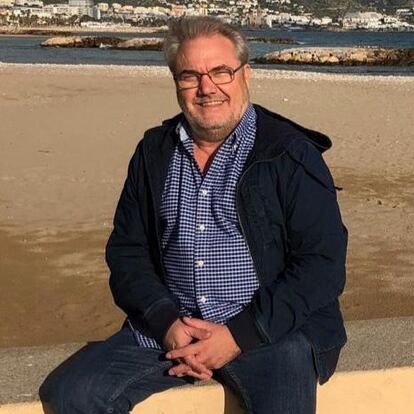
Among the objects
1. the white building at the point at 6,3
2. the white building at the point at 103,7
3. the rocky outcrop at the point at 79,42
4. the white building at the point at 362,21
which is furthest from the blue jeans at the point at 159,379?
the white building at the point at 103,7

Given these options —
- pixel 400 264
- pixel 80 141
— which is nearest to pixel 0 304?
pixel 400 264

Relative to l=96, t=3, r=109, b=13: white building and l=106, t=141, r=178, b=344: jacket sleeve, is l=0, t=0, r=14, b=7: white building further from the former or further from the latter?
l=106, t=141, r=178, b=344: jacket sleeve

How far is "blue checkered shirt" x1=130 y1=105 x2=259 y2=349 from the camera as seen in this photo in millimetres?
2354

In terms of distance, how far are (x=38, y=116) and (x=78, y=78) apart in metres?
10.0

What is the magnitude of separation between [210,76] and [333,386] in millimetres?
1015

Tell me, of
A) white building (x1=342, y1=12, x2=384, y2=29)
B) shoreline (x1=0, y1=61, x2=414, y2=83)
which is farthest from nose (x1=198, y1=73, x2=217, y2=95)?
white building (x1=342, y1=12, x2=384, y2=29)

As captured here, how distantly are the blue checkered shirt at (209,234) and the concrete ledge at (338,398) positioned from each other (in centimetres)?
18

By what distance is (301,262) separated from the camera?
231cm

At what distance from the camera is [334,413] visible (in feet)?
8.46

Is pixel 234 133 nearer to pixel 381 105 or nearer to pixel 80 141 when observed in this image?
pixel 80 141

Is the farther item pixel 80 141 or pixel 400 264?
pixel 80 141

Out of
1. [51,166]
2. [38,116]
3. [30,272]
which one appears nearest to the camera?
[30,272]

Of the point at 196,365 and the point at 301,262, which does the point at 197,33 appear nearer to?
the point at 301,262

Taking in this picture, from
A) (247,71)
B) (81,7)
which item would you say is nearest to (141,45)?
(247,71)
